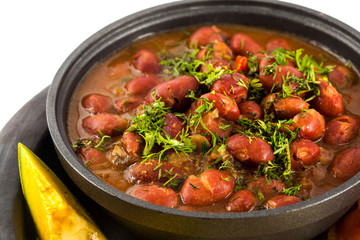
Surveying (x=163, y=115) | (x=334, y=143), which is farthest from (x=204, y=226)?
(x=334, y=143)

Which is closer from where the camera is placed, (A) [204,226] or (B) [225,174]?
(A) [204,226]

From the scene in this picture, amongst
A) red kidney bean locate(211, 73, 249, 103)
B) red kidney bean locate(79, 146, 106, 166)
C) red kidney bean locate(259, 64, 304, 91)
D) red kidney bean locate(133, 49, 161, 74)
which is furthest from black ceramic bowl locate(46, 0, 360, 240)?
red kidney bean locate(211, 73, 249, 103)

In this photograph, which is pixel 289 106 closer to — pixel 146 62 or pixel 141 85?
pixel 141 85

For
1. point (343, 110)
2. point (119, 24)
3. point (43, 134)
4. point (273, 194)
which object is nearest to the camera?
point (273, 194)

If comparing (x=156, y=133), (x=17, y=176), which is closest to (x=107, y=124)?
(x=156, y=133)

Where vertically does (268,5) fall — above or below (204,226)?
above

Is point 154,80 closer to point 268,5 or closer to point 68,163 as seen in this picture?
point 68,163

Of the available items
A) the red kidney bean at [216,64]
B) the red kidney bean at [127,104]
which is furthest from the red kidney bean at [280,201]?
the red kidney bean at [127,104]
